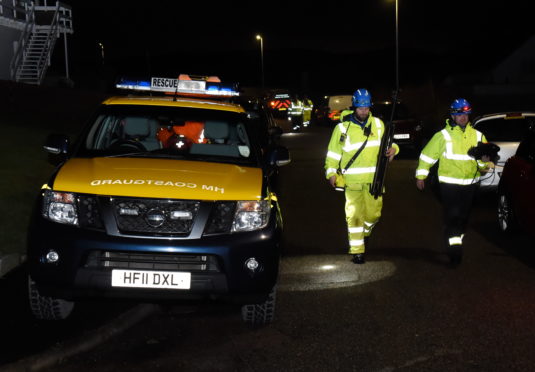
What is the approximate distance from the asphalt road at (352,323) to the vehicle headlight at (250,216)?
2.70 ft

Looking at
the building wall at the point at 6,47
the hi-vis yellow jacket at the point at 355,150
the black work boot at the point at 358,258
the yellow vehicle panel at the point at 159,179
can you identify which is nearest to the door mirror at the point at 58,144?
the yellow vehicle panel at the point at 159,179

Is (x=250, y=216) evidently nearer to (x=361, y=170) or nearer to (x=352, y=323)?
(x=352, y=323)

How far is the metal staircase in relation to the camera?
1179 inches

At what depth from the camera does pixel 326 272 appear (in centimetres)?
791

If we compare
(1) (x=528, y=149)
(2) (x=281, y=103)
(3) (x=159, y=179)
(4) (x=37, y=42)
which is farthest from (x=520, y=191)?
(2) (x=281, y=103)

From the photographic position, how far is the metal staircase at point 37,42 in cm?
2994

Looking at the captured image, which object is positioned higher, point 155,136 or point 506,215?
point 155,136

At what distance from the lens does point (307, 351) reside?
535 cm

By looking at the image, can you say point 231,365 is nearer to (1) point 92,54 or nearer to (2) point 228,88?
(2) point 228,88

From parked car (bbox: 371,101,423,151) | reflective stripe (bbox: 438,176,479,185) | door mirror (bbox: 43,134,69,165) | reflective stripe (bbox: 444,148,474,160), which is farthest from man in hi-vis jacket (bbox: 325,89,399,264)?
parked car (bbox: 371,101,423,151)

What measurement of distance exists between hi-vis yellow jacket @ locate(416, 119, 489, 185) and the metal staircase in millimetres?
24286

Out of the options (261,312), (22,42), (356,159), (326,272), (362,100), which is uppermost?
(22,42)

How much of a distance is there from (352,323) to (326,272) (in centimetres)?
188

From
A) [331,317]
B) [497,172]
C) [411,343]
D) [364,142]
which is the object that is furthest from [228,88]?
[411,343]
